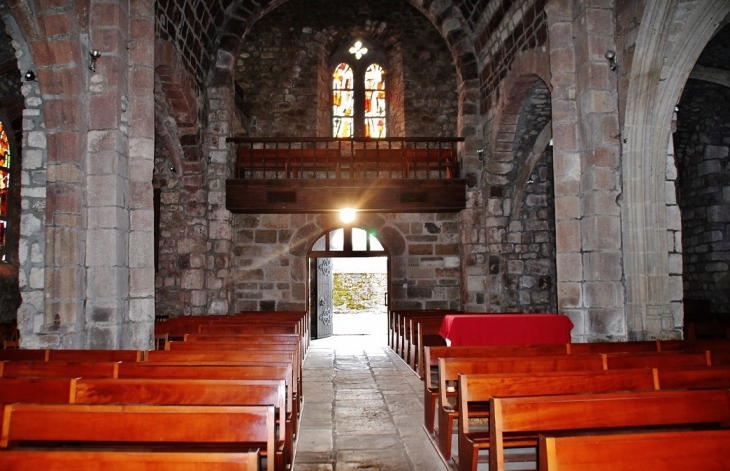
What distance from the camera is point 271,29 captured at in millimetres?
12734

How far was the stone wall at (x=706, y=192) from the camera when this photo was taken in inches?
360

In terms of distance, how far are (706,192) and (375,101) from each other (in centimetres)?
742

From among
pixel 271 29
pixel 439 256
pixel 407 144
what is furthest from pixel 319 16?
pixel 439 256

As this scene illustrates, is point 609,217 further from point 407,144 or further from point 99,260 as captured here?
point 407,144

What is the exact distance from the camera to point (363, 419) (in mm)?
4785

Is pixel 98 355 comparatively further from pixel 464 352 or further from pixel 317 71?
pixel 317 71

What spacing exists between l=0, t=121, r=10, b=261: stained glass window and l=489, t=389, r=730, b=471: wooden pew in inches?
399

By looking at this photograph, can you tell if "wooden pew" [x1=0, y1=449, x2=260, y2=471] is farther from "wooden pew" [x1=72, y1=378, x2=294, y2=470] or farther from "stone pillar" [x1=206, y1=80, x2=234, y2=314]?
"stone pillar" [x1=206, y1=80, x2=234, y2=314]

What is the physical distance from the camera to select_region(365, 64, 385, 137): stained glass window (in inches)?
526

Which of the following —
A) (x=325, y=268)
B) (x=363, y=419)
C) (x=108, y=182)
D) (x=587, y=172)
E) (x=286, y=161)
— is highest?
(x=286, y=161)

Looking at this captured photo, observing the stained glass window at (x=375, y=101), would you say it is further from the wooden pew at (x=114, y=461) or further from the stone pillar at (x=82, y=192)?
the wooden pew at (x=114, y=461)

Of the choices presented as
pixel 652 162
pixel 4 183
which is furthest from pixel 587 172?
pixel 4 183

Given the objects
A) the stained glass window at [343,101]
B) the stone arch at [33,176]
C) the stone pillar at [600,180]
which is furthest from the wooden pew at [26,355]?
the stained glass window at [343,101]

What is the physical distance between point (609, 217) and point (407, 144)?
22.8 feet
